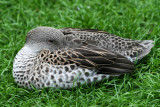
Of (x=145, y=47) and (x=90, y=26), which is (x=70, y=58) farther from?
(x=90, y=26)

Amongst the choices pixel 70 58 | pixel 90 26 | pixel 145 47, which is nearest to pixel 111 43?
pixel 145 47

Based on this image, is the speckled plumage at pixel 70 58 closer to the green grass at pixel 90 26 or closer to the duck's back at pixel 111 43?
the duck's back at pixel 111 43

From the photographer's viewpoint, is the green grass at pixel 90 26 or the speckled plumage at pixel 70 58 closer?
the green grass at pixel 90 26

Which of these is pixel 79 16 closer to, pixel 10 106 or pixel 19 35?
pixel 19 35

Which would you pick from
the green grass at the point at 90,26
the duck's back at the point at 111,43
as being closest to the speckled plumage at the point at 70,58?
the duck's back at the point at 111,43

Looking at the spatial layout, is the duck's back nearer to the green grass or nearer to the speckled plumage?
the speckled plumage

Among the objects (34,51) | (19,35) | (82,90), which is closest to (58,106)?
(82,90)
